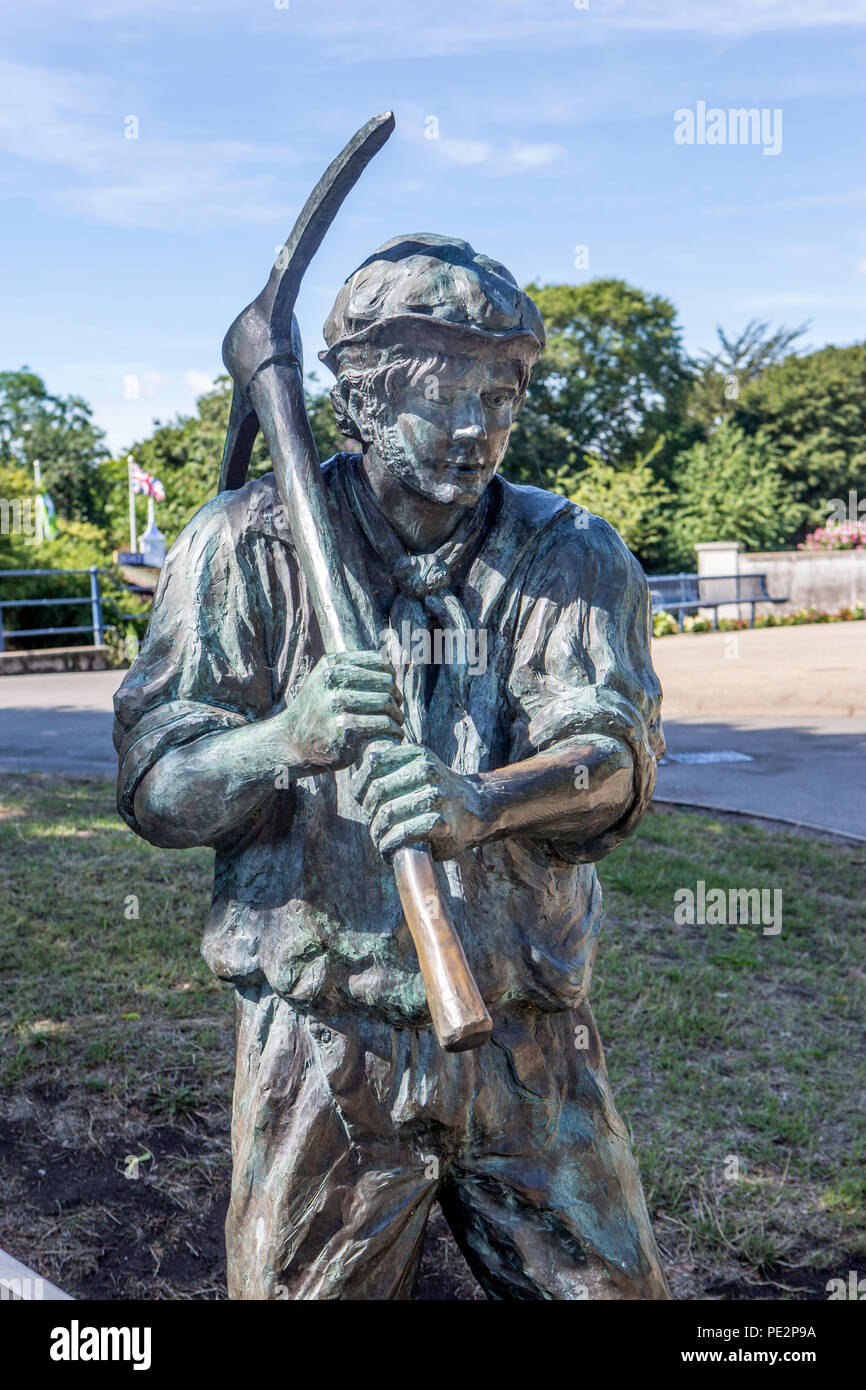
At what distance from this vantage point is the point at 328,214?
2088 mm

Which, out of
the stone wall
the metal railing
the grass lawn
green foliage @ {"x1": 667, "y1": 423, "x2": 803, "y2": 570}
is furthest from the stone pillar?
the grass lawn

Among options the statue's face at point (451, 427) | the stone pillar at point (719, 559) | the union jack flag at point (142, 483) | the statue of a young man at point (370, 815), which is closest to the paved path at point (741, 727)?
the statue of a young man at point (370, 815)

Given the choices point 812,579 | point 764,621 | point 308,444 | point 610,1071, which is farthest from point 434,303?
point 812,579

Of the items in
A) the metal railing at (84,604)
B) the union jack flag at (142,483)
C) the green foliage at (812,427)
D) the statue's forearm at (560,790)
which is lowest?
the statue's forearm at (560,790)

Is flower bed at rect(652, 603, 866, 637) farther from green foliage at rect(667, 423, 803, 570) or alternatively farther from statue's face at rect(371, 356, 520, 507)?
statue's face at rect(371, 356, 520, 507)

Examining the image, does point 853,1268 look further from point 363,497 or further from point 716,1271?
point 363,497

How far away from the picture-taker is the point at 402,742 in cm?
186

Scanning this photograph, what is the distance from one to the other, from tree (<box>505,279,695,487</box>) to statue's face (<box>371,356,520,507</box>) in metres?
33.7

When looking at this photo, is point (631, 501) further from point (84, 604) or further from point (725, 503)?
point (84, 604)

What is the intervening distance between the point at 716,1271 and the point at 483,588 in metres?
2.58

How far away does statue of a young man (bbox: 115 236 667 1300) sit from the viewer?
77.2 inches

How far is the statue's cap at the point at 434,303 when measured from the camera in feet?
6.33

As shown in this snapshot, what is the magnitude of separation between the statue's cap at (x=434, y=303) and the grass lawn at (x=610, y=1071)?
282 centimetres

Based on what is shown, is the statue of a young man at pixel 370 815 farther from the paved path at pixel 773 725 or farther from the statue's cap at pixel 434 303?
the paved path at pixel 773 725
